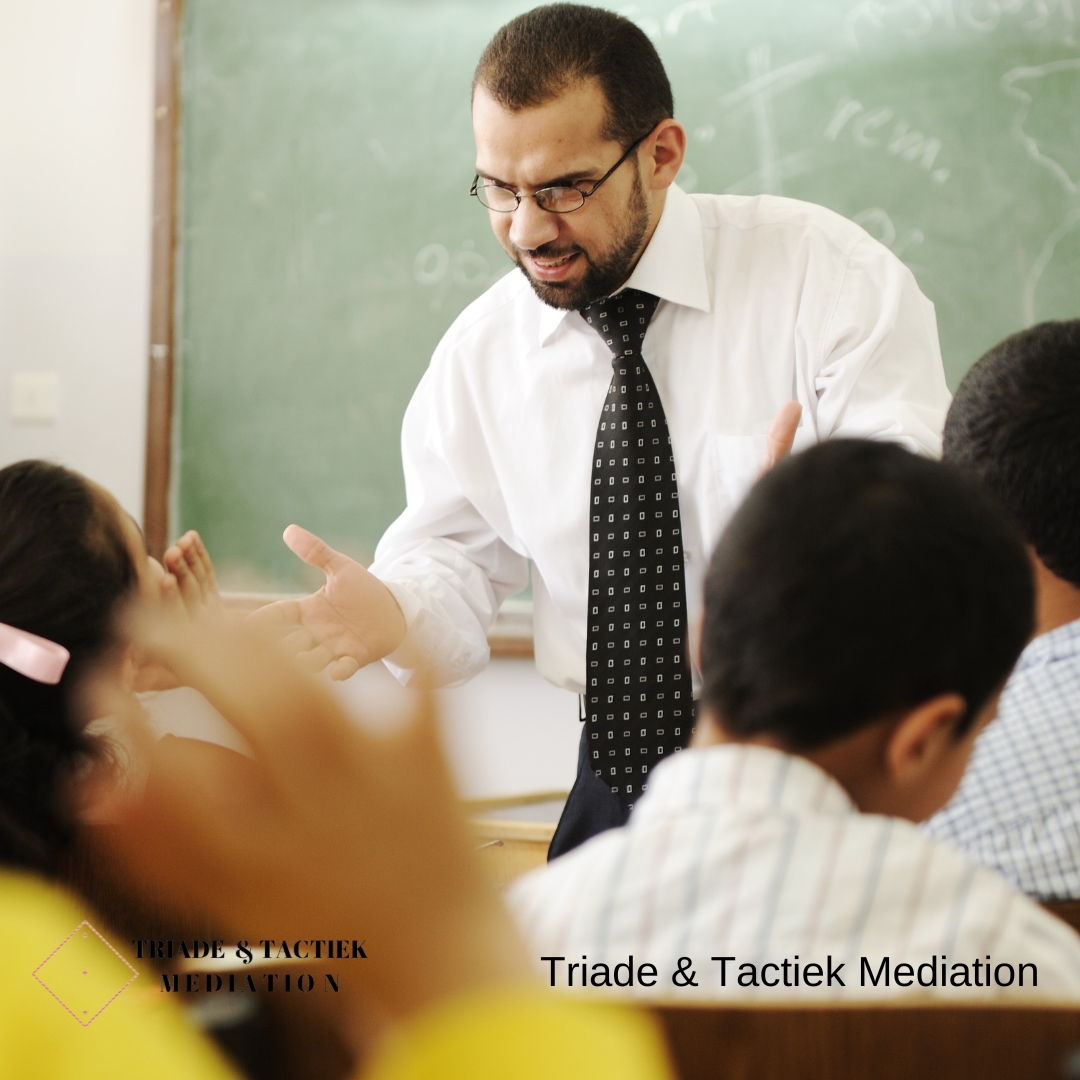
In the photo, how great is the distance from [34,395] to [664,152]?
1.87 m

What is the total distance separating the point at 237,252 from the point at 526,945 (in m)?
2.70

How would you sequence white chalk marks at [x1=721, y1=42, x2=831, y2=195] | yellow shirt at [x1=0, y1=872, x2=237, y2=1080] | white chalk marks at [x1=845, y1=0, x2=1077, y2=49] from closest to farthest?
yellow shirt at [x1=0, y1=872, x2=237, y2=1080] < white chalk marks at [x1=845, y1=0, x2=1077, y2=49] < white chalk marks at [x1=721, y1=42, x2=831, y2=195]

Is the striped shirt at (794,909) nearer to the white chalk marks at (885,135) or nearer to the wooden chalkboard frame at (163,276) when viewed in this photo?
the white chalk marks at (885,135)

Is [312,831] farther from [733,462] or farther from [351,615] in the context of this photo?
[733,462]

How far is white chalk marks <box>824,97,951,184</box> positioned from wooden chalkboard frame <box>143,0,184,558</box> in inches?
62.6

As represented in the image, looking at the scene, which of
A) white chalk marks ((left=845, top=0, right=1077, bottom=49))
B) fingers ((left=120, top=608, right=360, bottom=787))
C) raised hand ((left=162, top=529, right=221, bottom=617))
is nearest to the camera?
fingers ((left=120, top=608, right=360, bottom=787))

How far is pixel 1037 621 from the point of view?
1.01 meters

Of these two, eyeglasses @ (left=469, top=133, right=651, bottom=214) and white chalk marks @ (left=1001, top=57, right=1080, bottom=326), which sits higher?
white chalk marks @ (left=1001, top=57, right=1080, bottom=326)

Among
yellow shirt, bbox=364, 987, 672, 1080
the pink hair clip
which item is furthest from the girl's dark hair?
yellow shirt, bbox=364, 987, 672, 1080

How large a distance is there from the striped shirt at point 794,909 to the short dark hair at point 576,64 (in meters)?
1.21

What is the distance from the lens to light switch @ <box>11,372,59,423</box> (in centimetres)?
282

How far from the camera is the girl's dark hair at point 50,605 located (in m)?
0.97

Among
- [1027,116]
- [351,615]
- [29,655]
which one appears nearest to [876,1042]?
[29,655]

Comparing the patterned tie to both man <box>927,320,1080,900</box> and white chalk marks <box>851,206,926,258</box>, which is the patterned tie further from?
white chalk marks <box>851,206,926,258</box>
